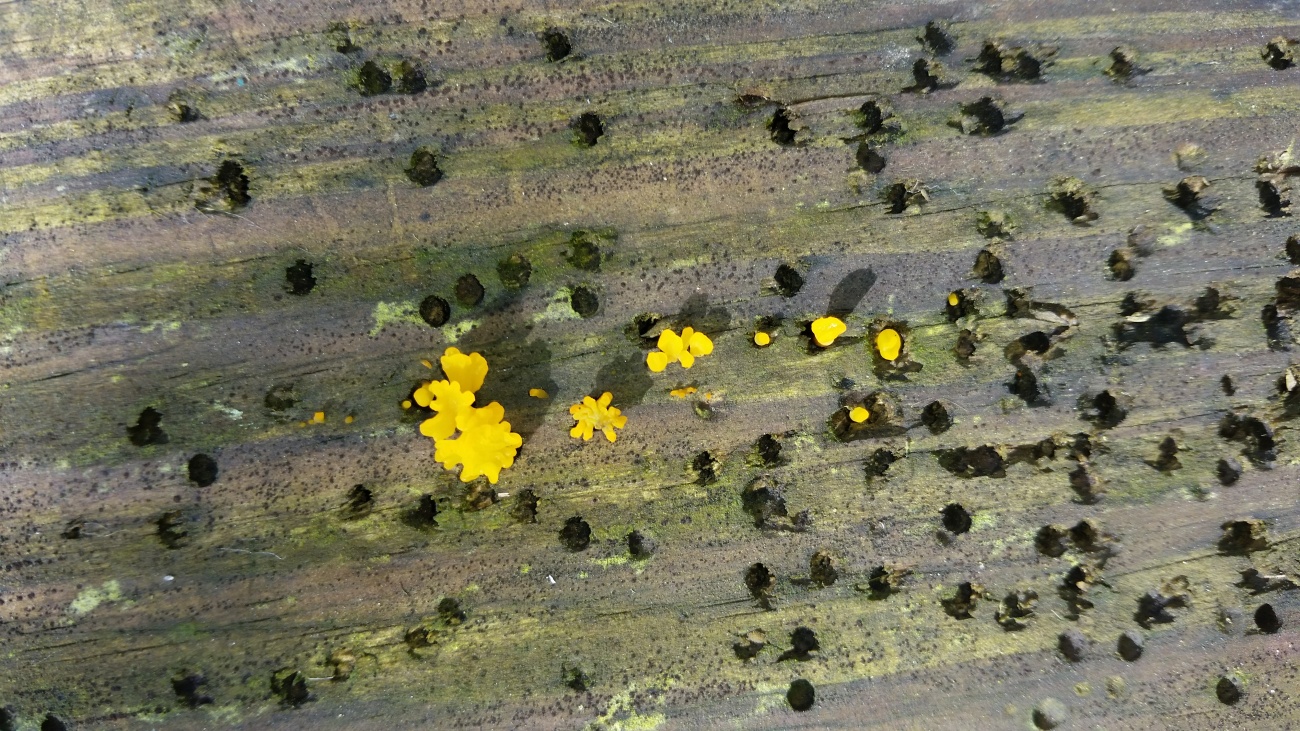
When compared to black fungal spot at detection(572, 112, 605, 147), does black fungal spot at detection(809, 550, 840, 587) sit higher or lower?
lower

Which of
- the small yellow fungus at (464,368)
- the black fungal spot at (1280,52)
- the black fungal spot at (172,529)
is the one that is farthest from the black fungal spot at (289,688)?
the black fungal spot at (1280,52)

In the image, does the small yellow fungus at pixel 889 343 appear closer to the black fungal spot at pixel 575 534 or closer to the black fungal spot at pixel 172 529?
the black fungal spot at pixel 575 534

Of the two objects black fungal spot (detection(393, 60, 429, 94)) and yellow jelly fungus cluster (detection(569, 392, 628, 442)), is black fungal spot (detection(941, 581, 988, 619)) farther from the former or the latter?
black fungal spot (detection(393, 60, 429, 94))

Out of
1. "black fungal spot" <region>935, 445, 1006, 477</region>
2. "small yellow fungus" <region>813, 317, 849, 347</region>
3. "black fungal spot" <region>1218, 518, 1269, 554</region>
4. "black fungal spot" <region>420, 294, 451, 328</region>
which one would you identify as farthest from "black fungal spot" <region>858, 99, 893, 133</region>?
"black fungal spot" <region>1218, 518, 1269, 554</region>

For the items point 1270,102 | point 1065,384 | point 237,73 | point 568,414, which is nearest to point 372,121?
point 237,73

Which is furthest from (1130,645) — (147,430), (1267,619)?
(147,430)
